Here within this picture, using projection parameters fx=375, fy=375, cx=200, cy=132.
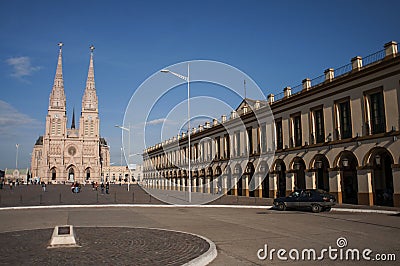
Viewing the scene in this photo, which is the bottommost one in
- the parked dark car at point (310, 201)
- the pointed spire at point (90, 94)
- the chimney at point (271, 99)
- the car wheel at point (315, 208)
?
the car wheel at point (315, 208)

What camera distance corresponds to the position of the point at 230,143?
148 ft

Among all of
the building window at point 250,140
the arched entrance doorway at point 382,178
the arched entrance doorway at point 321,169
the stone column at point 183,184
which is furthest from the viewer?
the stone column at point 183,184

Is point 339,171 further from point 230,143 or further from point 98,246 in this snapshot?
point 98,246

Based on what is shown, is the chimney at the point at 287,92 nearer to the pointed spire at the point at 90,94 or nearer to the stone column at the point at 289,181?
the stone column at the point at 289,181

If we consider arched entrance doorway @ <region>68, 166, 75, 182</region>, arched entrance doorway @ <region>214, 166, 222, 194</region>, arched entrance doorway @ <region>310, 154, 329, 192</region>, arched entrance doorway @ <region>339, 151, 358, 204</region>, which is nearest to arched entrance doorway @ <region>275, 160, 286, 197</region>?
arched entrance doorway @ <region>310, 154, 329, 192</region>

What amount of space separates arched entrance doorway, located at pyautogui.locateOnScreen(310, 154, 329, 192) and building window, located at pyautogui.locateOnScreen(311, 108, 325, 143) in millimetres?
1396

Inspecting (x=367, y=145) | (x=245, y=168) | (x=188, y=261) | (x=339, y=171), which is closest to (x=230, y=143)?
(x=245, y=168)

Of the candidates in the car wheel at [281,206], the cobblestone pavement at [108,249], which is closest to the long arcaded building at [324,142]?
the car wheel at [281,206]

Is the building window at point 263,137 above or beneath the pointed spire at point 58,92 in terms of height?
beneath

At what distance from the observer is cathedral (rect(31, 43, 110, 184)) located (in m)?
146

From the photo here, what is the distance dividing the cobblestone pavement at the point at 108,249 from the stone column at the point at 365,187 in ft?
60.1

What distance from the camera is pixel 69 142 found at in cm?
15025

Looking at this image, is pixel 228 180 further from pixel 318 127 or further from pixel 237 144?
pixel 318 127

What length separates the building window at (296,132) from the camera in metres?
33.7
